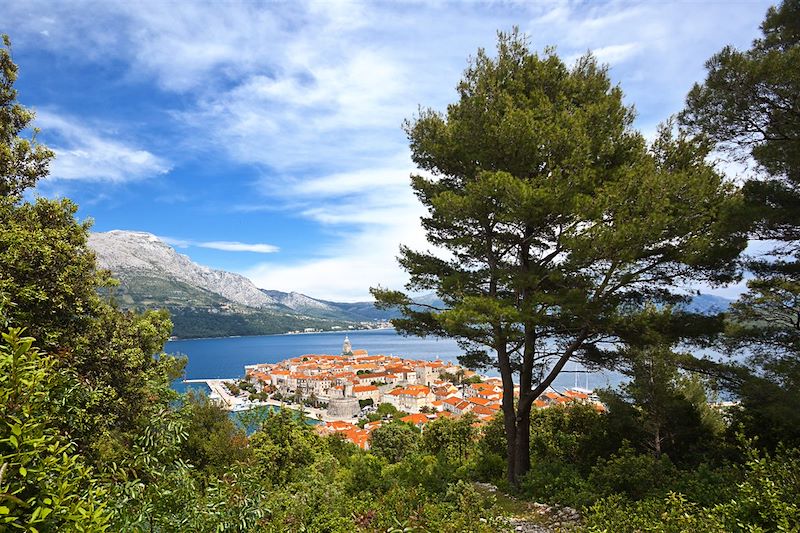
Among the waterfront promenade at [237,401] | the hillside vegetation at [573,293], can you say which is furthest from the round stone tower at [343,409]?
the hillside vegetation at [573,293]

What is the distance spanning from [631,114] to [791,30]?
2261mm

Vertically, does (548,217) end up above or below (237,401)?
above

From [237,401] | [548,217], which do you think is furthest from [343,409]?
[548,217]

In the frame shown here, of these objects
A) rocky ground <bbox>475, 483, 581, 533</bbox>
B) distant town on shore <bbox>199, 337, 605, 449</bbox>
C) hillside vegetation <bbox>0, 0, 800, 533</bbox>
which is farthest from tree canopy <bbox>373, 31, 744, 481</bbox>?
distant town on shore <bbox>199, 337, 605, 449</bbox>

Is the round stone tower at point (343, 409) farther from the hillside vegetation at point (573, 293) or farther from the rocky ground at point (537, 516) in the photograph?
the rocky ground at point (537, 516)

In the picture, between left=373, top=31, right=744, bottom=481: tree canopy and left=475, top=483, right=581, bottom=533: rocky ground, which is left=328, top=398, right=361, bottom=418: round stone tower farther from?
left=475, top=483, right=581, bottom=533: rocky ground

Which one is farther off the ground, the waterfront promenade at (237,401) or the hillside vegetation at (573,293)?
the hillside vegetation at (573,293)

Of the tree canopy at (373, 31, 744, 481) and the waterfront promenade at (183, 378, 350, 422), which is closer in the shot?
the tree canopy at (373, 31, 744, 481)

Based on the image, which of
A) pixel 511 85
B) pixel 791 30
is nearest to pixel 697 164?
pixel 791 30

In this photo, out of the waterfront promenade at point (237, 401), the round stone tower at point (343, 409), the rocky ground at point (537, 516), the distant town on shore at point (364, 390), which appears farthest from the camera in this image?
the round stone tower at point (343, 409)

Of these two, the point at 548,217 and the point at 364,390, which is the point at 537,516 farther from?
the point at 364,390

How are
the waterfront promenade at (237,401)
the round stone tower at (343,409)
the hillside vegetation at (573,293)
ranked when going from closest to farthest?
the hillside vegetation at (573,293), the waterfront promenade at (237,401), the round stone tower at (343,409)

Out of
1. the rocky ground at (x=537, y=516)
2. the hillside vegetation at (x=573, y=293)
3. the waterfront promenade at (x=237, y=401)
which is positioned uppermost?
the hillside vegetation at (x=573, y=293)

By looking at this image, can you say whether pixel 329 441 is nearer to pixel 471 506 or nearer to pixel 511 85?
pixel 471 506
